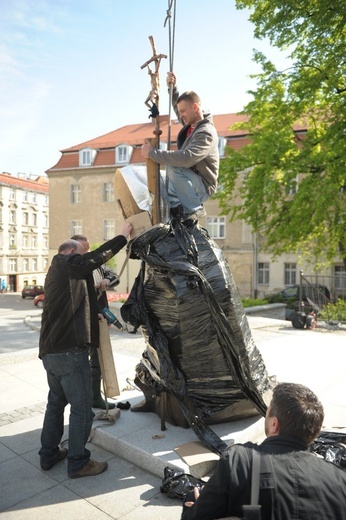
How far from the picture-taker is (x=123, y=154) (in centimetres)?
3272

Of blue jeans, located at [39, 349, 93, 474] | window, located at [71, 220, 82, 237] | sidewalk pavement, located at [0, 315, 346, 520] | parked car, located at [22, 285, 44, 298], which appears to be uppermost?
window, located at [71, 220, 82, 237]

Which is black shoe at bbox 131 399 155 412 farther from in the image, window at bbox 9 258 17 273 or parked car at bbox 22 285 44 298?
window at bbox 9 258 17 273

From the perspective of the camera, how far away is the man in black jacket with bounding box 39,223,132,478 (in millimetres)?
3453

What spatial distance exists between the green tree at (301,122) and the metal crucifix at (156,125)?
9.92 meters

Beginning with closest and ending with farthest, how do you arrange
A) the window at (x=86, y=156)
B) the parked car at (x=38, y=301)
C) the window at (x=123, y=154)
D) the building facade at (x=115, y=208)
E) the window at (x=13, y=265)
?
the parked car at (x=38, y=301)
the building facade at (x=115, y=208)
the window at (x=123, y=154)
the window at (x=86, y=156)
the window at (x=13, y=265)

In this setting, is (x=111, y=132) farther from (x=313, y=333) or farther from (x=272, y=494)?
(x=272, y=494)

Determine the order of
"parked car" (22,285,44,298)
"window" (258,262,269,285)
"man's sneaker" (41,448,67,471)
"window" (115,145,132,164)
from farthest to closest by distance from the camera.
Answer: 1. "parked car" (22,285,44,298)
2. "window" (115,145,132,164)
3. "window" (258,262,269,285)
4. "man's sneaker" (41,448,67,471)

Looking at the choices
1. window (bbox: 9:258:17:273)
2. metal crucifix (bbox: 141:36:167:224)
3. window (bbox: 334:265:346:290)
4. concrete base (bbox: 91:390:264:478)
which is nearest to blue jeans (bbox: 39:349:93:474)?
concrete base (bbox: 91:390:264:478)

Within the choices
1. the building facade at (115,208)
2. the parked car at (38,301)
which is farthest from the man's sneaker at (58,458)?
the building facade at (115,208)

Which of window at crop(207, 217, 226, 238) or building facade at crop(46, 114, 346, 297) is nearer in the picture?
building facade at crop(46, 114, 346, 297)

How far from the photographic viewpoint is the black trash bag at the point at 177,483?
3.13 metres

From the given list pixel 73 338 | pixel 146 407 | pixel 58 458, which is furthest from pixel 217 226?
pixel 73 338

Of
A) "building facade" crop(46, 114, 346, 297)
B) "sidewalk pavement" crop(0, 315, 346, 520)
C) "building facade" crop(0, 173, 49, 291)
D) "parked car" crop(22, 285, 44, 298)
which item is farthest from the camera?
"building facade" crop(0, 173, 49, 291)

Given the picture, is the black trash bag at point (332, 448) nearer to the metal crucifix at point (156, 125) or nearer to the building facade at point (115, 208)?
the metal crucifix at point (156, 125)
